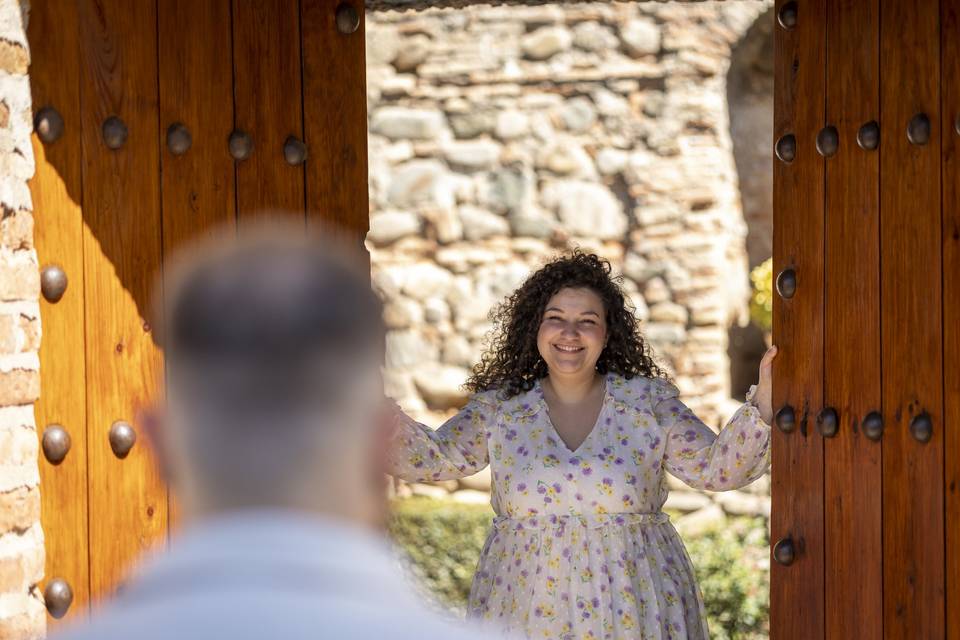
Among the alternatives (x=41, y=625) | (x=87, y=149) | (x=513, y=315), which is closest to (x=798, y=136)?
(x=513, y=315)

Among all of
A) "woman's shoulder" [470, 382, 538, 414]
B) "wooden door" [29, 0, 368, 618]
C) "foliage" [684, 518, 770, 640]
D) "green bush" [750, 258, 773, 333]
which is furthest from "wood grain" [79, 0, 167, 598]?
"green bush" [750, 258, 773, 333]

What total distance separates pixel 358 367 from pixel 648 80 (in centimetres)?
598

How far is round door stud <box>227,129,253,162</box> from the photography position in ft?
10.1

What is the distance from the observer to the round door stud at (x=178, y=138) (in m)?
3.02

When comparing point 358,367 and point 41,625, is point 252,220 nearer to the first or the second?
point 41,625

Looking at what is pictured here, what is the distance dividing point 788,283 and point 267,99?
1251 millimetres

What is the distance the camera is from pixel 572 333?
12.3 ft

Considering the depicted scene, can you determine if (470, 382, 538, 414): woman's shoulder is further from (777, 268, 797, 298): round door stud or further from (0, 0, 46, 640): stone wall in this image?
(0, 0, 46, 640): stone wall

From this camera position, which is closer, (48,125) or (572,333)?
(48,125)

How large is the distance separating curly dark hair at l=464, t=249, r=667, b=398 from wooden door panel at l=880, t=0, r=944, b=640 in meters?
0.89

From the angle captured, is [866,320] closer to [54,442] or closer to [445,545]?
[54,442]

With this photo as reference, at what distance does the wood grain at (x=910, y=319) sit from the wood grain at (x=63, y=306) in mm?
1757

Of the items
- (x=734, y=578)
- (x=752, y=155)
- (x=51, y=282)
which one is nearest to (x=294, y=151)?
(x=51, y=282)

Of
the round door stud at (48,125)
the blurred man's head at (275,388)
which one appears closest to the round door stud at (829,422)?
the round door stud at (48,125)
